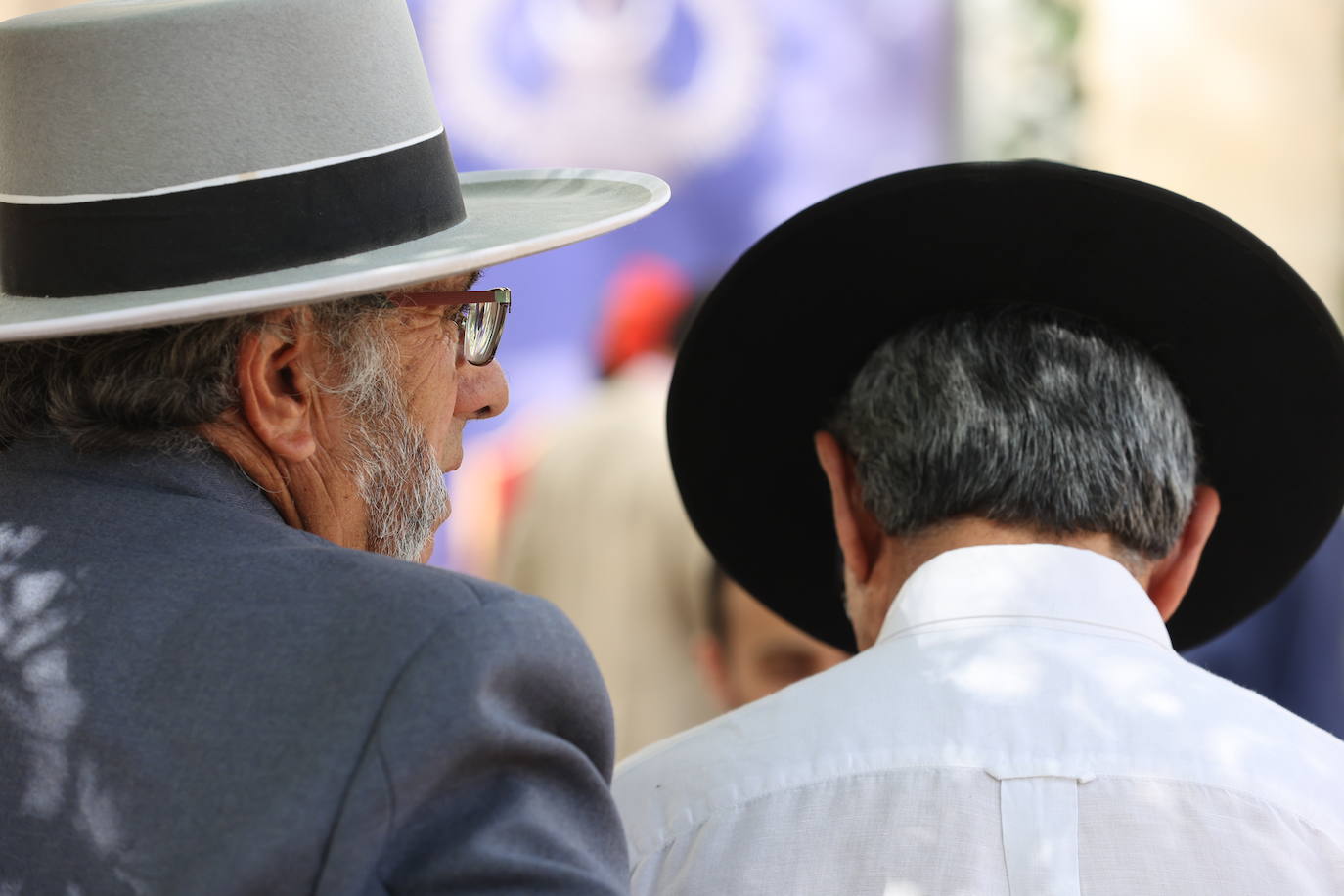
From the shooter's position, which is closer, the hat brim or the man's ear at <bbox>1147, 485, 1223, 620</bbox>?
the hat brim

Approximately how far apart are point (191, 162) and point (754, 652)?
2.78 meters

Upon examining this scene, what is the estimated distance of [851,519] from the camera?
2.41 meters

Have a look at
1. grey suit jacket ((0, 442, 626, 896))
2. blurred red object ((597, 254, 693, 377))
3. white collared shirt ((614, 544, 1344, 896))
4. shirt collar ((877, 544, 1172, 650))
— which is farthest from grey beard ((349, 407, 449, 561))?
blurred red object ((597, 254, 693, 377))

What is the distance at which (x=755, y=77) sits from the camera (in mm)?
5316

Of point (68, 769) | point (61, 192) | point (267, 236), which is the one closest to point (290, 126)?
point (267, 236)

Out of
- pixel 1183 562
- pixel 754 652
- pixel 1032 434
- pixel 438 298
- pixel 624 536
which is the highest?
pixel 438 298

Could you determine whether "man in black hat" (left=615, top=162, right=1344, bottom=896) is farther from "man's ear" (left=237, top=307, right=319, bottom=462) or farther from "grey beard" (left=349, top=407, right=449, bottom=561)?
"man's ear" (left=237, top=307, right=319, bottom=462)

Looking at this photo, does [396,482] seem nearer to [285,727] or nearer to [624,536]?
[285,727]

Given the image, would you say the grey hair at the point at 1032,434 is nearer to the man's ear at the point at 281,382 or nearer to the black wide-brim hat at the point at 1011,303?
the black wide-brim hat at the point at 1011,303

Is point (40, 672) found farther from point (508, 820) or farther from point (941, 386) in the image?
point (941, 386)

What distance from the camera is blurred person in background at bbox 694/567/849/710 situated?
4199 millimetres

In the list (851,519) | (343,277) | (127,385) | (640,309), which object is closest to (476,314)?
(343,277)

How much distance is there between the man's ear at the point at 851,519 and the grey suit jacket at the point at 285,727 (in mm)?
940

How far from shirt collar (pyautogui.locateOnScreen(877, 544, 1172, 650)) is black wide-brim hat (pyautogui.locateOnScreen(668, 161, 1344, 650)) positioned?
453 millimetres
